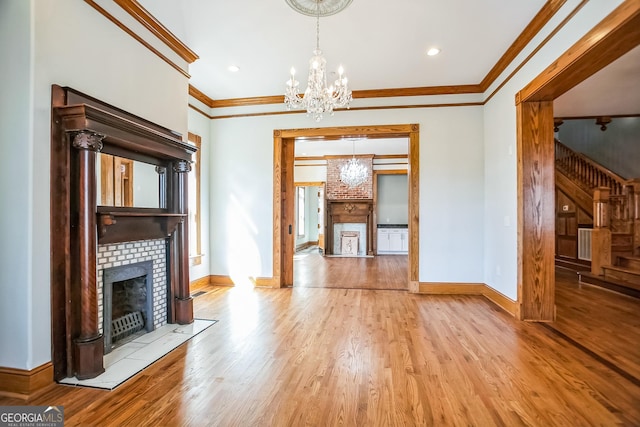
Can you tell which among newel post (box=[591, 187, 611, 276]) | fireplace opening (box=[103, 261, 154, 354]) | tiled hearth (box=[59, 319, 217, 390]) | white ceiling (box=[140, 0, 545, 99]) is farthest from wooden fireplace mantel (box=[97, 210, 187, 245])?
newel post (box=[591, 187, 611, 276])

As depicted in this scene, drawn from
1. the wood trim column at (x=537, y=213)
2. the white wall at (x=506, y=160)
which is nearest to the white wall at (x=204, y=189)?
the white wall at (x=506, y=160)

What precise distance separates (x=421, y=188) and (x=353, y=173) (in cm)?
425

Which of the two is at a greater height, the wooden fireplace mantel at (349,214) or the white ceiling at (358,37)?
the white ceiling at (358,37)

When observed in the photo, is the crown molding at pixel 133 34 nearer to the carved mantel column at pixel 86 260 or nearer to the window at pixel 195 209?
the carved mantel column at pixel 86 260

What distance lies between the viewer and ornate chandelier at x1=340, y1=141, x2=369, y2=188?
352 inches

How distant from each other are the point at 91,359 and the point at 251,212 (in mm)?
3228

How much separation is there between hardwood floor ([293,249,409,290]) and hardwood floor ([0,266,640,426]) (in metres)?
1.82

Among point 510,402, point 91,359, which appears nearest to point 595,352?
point 510,402

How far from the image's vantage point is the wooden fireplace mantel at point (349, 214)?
32.2 ft

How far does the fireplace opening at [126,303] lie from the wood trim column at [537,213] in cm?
397

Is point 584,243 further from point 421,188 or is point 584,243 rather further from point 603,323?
point 421,188

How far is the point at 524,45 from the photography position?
333cm

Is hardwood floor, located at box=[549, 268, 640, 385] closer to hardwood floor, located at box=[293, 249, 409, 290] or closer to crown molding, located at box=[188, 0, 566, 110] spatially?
hardwood floor, located at box=[293, 249, 409, 290]
